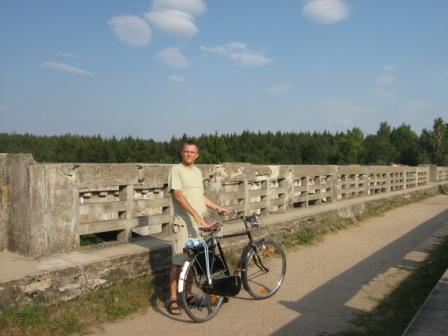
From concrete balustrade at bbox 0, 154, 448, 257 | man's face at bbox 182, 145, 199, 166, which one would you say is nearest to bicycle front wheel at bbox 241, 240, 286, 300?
man's face at bbox 182, 145, 199, 166

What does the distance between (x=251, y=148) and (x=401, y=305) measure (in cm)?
8713

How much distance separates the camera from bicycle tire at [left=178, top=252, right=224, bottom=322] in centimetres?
453

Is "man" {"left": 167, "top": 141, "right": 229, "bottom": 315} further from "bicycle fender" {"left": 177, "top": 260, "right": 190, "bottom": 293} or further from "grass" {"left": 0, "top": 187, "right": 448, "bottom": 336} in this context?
"grass" {"left": 0, "top": 187, "right": 448, "bottom": 336}

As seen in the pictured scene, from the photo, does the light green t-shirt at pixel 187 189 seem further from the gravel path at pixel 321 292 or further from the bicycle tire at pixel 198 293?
the gravel path at pixel 321 292

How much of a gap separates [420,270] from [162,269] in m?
3.85

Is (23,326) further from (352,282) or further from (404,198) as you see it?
(404,198)

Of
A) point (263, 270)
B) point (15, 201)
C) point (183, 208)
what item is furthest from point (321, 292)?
point (15, 201)

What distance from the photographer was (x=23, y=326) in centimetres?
401

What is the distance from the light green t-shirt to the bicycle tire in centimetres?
45

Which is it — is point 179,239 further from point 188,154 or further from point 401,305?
point 401,305

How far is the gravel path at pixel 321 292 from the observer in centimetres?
448

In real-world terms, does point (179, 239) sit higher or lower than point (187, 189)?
lower

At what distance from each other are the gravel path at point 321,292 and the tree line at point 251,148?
64.0m

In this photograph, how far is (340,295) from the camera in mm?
5668
